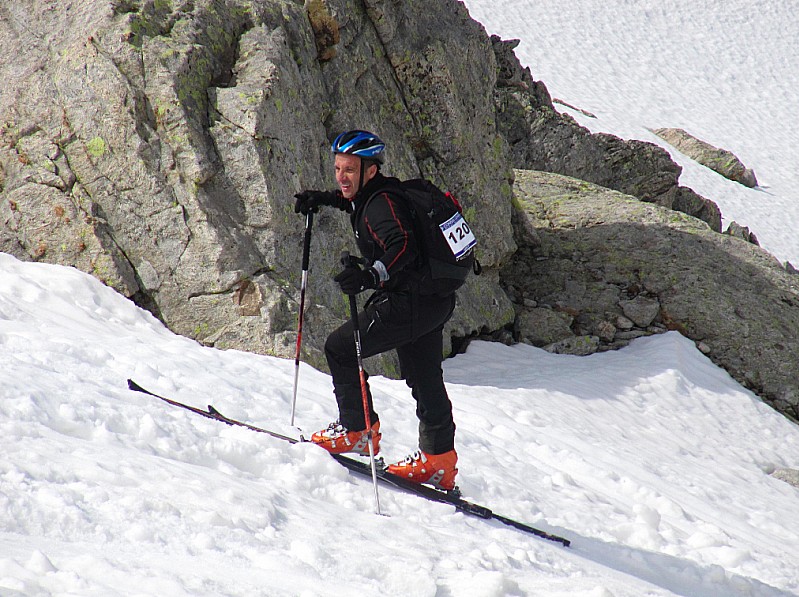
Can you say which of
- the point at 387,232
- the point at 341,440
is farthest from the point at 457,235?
the point at 341,440

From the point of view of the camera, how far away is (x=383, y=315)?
21.9ft

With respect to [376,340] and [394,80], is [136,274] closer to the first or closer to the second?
[376,340]

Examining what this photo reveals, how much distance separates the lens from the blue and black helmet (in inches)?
263

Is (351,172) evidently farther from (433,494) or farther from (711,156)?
(711,156)

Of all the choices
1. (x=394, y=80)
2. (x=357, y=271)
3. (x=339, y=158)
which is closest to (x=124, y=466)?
(x=357, y=271)

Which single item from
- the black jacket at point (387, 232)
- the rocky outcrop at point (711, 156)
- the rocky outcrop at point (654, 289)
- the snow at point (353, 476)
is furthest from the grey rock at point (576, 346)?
the rocky outcrop at point (711, 156)

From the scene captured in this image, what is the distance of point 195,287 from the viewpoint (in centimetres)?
1100

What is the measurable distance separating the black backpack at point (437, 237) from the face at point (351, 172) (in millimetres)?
276

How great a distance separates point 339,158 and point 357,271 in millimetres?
1103

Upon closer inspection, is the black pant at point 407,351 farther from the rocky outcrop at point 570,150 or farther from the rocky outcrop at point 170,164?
the rocky outcrop at point 570,150

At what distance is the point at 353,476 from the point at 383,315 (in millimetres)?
1402


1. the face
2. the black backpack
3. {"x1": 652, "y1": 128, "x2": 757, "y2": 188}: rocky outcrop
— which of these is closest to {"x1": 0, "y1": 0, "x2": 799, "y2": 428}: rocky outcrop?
the face

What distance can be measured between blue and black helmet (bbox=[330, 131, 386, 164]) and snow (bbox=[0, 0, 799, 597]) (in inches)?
97.8

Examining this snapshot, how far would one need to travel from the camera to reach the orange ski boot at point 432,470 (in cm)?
717
